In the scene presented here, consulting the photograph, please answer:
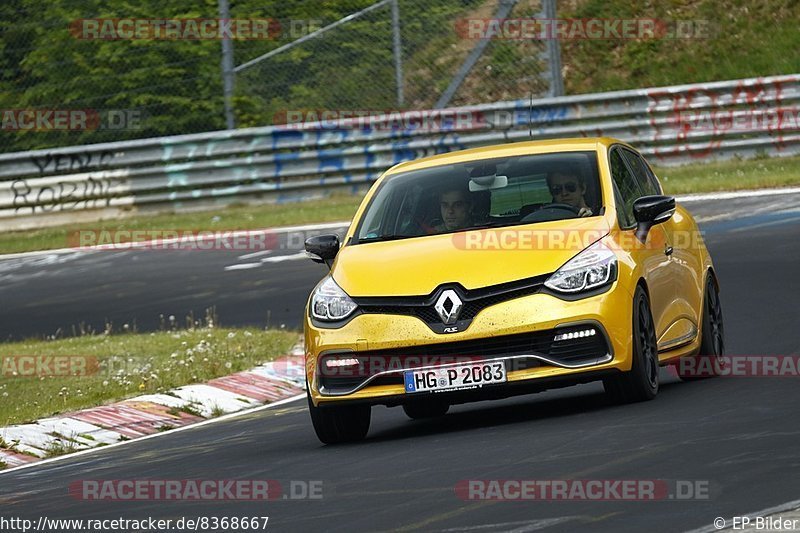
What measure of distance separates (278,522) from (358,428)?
2.74 metres

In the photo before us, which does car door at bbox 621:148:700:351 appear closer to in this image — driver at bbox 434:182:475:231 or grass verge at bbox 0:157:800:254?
driver at bbox 434:182:475:231

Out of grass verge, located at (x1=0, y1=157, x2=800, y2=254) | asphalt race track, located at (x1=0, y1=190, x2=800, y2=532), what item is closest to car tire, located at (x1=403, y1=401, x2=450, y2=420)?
asphalt race track, located at (x1=0, y1=190, x2=800, y2=532)

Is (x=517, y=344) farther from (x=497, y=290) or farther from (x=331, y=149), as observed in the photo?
(x=331, y=149)

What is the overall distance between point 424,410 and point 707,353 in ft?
6.22

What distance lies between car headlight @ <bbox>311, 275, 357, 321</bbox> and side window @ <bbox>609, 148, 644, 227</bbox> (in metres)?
1.68

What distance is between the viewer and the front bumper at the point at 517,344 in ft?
30.7

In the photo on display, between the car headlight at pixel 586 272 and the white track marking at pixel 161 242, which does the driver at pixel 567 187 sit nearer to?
the car headlight at pixel 586 272

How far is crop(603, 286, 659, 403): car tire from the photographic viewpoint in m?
9.67

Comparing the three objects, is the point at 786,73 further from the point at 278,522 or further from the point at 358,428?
the point at 278,522

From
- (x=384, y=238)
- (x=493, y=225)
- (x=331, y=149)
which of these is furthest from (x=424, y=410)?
(x=331, y=149)

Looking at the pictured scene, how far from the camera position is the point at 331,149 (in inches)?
1057

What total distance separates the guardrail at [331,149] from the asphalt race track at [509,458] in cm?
1084

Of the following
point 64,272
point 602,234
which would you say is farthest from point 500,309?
point 64,272

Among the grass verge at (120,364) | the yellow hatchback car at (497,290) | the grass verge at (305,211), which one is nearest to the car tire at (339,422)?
the yellow hatchback car at (497,290)
